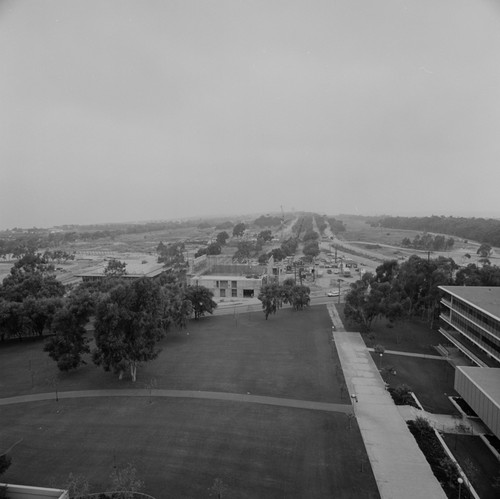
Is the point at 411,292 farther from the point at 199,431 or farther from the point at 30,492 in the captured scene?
the point at 30,492

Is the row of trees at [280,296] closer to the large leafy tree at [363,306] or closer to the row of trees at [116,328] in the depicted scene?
the large leafy tree at [363,306]

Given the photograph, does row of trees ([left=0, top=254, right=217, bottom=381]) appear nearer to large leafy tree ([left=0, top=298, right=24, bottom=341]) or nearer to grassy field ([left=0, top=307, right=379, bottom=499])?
large leafy tree ([left=0, top=298, right=24, bottom=341])

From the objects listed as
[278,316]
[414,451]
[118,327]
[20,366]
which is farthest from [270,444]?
[278,316]

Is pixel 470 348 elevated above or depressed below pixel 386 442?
above

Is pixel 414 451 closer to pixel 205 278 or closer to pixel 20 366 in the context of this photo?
pixel 20 366

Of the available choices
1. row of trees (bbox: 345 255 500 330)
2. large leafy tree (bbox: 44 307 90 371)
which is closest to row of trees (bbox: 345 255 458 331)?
row of trees (bbox: 345 255 500 330)

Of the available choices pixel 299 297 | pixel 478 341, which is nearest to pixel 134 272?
pixel 299 297
